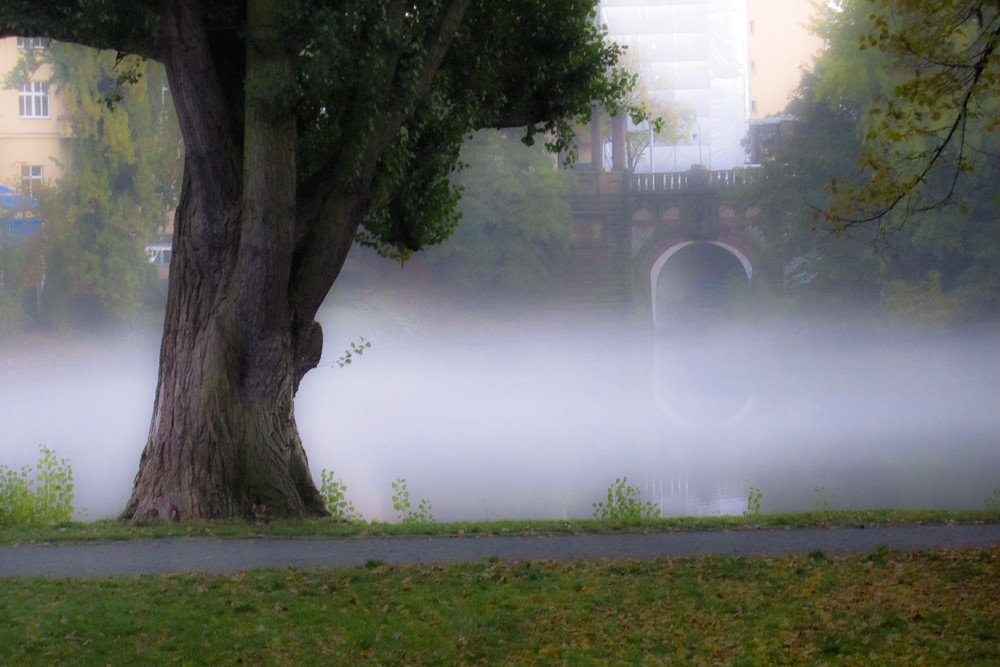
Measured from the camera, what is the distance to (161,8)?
10070 mm

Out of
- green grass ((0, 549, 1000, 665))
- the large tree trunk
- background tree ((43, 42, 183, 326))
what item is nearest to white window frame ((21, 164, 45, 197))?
background tree ((43, 42, 183, 326))

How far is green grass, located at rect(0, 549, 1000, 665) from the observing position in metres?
5.81

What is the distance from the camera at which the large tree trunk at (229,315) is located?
33.3 feet

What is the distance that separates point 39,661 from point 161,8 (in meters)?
6.38

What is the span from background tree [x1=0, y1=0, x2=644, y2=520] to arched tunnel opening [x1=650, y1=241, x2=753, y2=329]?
119 ft

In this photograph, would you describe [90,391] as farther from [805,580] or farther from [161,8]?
[805,580]

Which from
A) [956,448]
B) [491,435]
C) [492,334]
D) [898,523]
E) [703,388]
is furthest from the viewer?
[492,334]

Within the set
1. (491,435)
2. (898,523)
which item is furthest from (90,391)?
(898,523)

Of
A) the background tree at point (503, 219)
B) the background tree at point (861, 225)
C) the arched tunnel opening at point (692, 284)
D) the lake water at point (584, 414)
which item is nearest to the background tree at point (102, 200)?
the lake water at point (584, 414)

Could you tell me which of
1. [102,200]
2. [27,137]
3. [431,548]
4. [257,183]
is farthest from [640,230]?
[431,548]

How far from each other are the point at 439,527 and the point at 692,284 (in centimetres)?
4583

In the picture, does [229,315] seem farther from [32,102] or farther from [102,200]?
[32,102]

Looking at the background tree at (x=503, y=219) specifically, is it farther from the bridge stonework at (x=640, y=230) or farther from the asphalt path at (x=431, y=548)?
the asphalt path at (x=431, y=548)

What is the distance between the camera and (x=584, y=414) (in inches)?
1117
